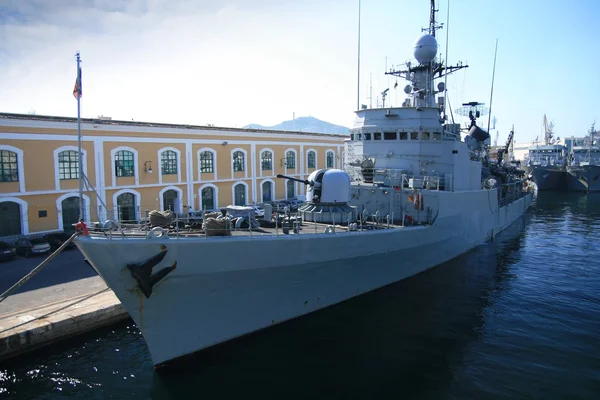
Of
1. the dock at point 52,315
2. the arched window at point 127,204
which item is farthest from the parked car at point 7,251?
the arched window at point 127,204

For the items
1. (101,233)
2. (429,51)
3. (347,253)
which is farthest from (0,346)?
(429,51)

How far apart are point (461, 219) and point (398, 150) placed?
3.91 m

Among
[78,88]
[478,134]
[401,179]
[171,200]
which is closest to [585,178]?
[478,134]

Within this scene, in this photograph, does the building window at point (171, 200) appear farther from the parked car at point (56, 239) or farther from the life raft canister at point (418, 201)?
the life raft canister at point (418, 201)

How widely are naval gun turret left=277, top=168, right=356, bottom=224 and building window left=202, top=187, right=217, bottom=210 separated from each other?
46.3ft

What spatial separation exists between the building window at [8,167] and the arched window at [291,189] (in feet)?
59.5

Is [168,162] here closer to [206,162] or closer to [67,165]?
[206,162]

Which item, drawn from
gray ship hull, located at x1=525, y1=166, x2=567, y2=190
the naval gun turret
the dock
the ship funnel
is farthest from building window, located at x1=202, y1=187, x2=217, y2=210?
gray ship hull, located at x1=525, y1=166, x2=567, y2=190

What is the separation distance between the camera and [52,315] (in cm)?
1052

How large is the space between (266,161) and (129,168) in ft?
35.0

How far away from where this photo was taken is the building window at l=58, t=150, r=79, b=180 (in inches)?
763

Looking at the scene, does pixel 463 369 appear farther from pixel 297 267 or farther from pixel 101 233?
pixel 101 233

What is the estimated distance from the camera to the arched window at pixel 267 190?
3025 centimetres

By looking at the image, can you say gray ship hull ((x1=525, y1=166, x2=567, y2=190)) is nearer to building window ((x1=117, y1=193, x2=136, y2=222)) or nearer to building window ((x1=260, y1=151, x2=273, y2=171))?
building window ((x1=260, y1=151, x2=273, y2=171))
